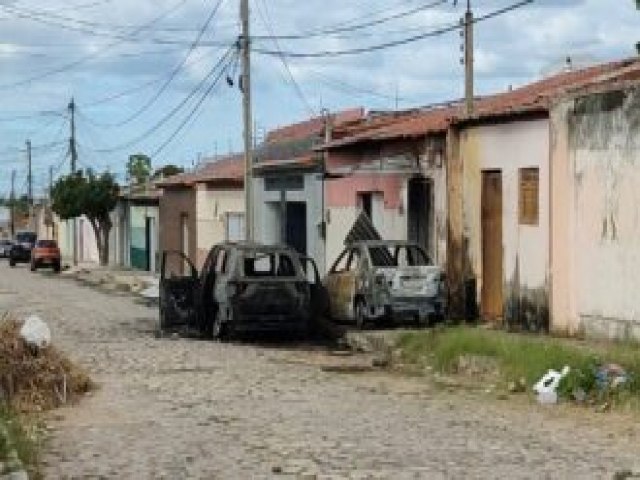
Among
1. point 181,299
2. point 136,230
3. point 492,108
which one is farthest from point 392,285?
point 136,230

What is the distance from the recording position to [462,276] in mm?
21891

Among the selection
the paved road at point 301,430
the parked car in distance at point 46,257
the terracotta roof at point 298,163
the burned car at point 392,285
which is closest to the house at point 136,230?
the parked car in distance at point 46,257

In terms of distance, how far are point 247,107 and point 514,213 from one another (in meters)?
11.5

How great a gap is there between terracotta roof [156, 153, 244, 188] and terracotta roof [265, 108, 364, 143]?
1.75m

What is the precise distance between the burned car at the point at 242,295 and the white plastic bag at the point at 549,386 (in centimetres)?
743

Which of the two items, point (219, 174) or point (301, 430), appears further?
point (219, 174)

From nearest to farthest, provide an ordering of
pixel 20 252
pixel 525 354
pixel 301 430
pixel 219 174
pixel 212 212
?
pixel 301 430
pixel 525 354
pixel 212 212
pixel 219 174
pixel 20 252

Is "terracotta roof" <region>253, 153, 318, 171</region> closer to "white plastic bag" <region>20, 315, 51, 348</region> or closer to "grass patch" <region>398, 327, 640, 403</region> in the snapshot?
"grass patch" <region>398, 327, 640, 403</region>

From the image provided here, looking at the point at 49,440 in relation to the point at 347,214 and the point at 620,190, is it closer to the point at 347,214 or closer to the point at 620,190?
the point at 620,190

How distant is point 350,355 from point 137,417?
752 cm

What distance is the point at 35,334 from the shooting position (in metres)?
14.2

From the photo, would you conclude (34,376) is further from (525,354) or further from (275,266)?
(275,266)

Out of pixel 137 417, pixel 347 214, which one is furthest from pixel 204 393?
pixel 347 214

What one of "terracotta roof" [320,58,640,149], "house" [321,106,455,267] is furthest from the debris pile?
"house" [321,106,455,267]
